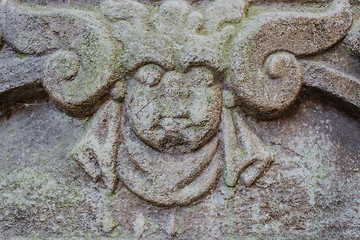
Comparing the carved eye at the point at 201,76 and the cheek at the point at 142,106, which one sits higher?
the carved eye at the point at 201,76

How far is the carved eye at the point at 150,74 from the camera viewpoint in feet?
3.34

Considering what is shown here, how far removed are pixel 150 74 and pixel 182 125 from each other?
0.62 ft

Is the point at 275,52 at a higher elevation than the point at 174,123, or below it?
higher

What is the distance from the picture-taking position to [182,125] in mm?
1005

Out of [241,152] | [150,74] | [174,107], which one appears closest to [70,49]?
[150,74]

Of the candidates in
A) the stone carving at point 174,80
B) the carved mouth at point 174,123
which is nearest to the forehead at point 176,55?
the stone carving at point 174,80

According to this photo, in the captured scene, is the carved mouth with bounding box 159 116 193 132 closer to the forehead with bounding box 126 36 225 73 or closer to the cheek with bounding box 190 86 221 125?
the cheek with bounding box 190 86 221 125

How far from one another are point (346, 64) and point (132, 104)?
0.72 m

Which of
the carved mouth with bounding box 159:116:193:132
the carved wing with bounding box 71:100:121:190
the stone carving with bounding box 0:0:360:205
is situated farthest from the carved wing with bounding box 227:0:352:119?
the carved wing with bounding box 71:100:121:190

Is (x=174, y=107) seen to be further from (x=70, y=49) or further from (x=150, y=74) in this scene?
(x=70, y=49)

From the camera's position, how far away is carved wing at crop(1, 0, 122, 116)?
3.34ft

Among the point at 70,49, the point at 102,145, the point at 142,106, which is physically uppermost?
the point at 70,49

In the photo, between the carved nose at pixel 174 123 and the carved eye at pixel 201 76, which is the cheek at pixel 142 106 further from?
the carved eye at pixel 201 76

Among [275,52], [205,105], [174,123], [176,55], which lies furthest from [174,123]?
[275,52]
